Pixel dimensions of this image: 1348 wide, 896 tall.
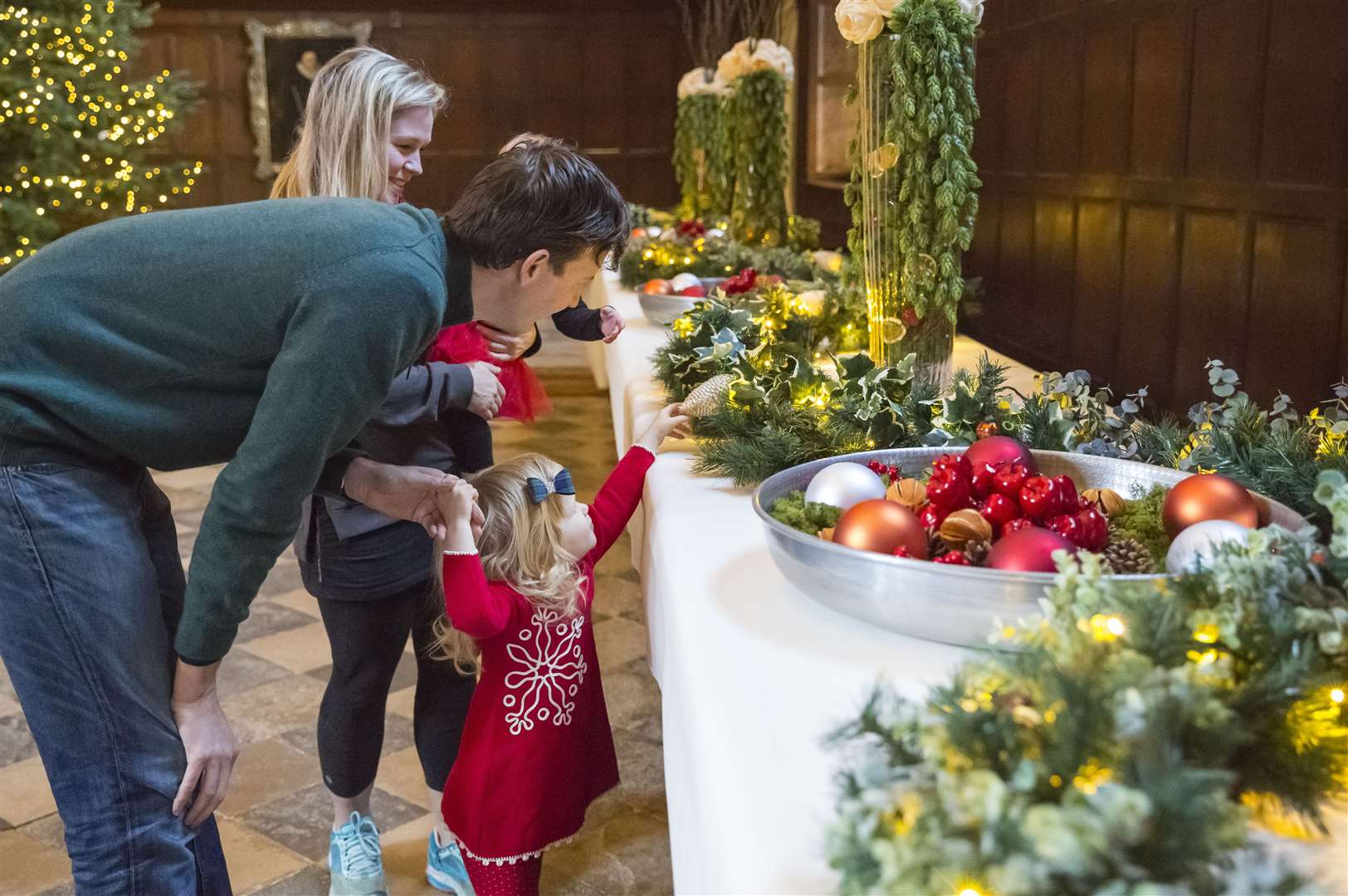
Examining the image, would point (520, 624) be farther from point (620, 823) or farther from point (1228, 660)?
point (1228, 660)

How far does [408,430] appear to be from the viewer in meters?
2.05

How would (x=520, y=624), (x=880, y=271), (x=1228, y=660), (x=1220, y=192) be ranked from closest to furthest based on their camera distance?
(x=1228, y=660)
(x=520, y=624)
(x=880, y=271)
(x=1220, y=192)

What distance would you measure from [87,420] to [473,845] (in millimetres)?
1037

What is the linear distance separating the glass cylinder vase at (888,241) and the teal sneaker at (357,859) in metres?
1.37

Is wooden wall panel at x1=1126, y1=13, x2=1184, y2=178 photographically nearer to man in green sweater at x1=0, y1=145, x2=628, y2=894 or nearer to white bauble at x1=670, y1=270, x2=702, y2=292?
white bauble at x1=670, y1=270, x2=702, y2=292

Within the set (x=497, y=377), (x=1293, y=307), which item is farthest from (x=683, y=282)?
(x=1293, y=307)

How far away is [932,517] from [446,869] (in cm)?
143

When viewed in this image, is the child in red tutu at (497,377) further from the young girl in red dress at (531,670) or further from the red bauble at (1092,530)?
the red bauble at (1092,530)

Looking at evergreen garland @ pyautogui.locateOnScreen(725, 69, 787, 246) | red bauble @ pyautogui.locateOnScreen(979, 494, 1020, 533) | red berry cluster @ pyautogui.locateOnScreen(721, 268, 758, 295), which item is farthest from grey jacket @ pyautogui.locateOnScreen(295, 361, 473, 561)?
evergreen garland @ pyautogui.locateOnScreen(725, 69, 787, 246)

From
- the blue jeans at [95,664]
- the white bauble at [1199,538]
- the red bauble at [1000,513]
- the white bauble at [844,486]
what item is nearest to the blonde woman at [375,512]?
the blue jeans at [95,664]

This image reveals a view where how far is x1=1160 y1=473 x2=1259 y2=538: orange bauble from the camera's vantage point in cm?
133

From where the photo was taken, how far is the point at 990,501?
1403 millimetres

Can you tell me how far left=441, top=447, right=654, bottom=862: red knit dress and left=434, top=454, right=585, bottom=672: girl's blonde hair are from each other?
0.04 meters

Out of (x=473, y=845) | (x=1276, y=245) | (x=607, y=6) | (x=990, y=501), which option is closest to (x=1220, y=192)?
(x=1276, y=245)
